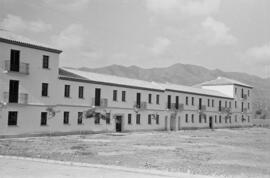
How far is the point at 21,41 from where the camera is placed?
3172 centimetres

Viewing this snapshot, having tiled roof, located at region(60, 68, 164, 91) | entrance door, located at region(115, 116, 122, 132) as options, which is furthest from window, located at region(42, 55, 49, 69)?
entrance door, located at region(115, 116, 122, 132)

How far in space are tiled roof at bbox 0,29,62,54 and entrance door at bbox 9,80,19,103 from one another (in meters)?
3.15

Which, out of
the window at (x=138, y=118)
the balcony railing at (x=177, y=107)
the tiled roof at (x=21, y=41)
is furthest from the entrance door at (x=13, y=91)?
the balcony railing at (x=177, y=107)

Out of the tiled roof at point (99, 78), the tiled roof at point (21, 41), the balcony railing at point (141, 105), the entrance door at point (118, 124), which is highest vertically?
the tiled roof at point (21, 41)

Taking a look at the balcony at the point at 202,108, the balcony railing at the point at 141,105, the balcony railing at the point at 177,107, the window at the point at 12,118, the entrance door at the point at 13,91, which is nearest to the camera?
the window at the point at 12,118

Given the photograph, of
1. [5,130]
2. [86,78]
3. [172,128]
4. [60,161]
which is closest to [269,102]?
[172,128]

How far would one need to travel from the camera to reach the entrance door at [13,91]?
3109cm

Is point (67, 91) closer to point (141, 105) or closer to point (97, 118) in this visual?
point (97, 118)

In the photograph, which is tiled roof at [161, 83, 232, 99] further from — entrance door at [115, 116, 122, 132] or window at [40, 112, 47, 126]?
window at [40, 112, 47, 126]

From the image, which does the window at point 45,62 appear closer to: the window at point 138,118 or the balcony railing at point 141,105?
the balcony railing at point 141,105

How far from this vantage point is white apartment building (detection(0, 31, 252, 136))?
31188mm

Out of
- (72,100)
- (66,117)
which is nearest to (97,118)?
(72,100)

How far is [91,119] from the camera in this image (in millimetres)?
39344

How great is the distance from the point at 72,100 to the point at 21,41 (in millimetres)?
8114
